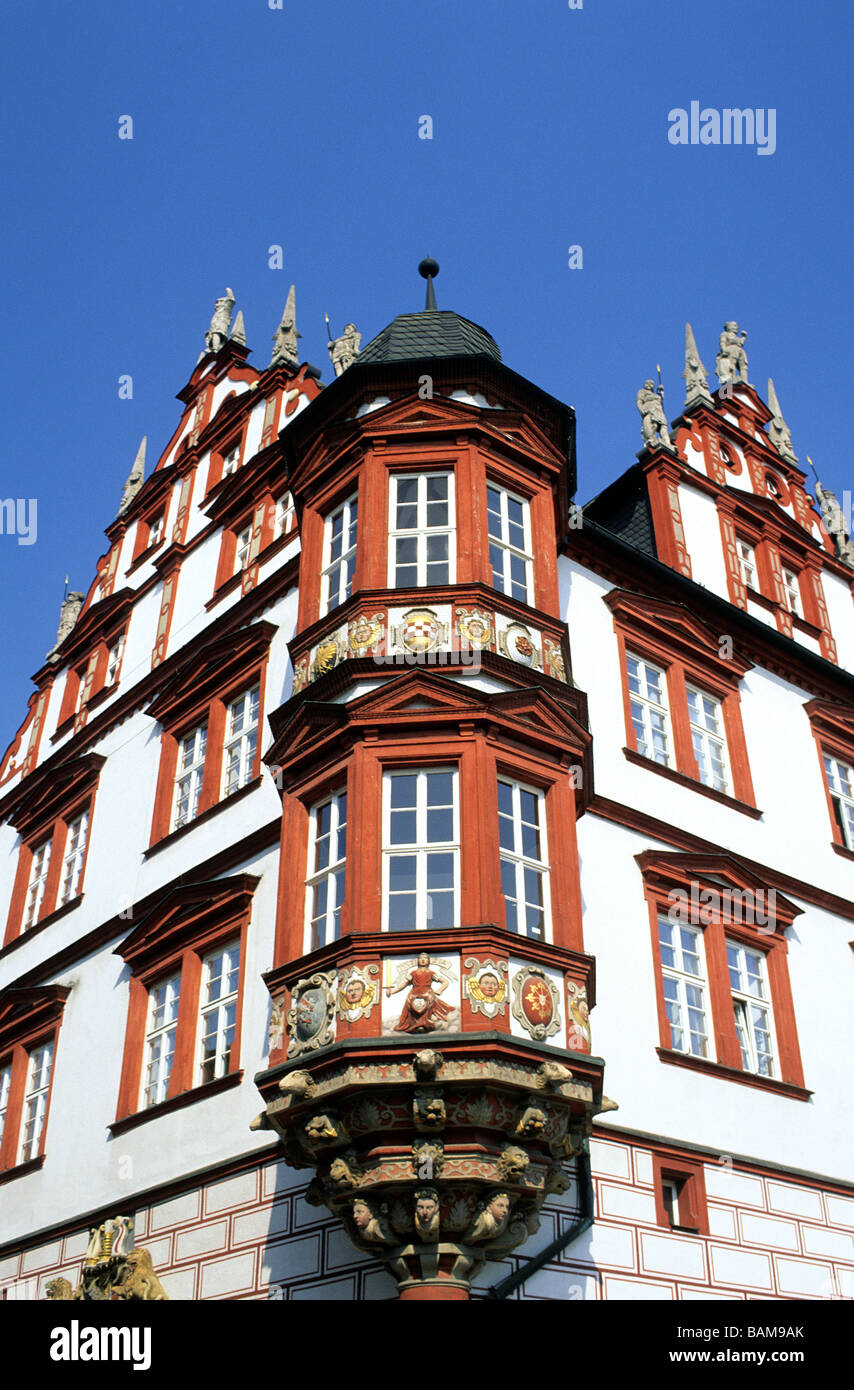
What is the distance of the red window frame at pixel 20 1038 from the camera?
19.0m

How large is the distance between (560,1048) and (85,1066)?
821 centimetres

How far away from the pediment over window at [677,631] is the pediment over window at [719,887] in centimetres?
310

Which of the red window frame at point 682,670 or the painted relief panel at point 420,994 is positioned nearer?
the painted relief panel at point 420,994

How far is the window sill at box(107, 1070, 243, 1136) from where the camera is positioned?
50.0 ft

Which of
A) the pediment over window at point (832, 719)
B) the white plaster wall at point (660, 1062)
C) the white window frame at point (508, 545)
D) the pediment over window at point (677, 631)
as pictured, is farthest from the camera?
the pediment over window at point (832, 719)

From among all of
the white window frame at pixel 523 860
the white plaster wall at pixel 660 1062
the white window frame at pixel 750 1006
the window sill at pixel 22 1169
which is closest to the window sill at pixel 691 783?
the white plaster wall at pixel 660 1062

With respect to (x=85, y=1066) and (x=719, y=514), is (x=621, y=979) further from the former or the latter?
(x=719, y=514)

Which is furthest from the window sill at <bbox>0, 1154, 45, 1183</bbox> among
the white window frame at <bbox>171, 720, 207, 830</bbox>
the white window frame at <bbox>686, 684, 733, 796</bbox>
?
the white window frame at <bbox>686, 684, 733, 796</bbox>

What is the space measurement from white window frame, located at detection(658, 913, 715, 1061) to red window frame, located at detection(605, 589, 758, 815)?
2066mm

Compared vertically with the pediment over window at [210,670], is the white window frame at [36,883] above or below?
below

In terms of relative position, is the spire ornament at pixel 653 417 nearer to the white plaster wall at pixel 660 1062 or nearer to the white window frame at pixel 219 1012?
the white plaster wall at pixel 660 1062

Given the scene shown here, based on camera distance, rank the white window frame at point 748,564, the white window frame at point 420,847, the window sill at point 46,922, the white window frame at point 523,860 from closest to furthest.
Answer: the white window frame at point 420,847 → the white window frame at point 523,860 → the window sill at point 46,922 → the white window frame at point 748,564
